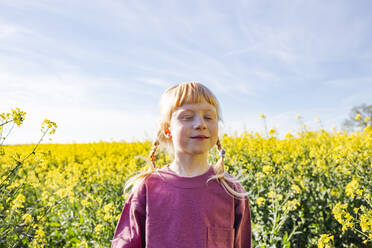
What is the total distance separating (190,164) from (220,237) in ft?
1.13

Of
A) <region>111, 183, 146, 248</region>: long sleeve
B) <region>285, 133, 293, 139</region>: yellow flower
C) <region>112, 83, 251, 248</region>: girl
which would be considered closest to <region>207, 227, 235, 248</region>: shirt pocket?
<region>112, 83, 251, 248</region>: girl

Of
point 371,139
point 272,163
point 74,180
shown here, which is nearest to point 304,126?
point 272,163

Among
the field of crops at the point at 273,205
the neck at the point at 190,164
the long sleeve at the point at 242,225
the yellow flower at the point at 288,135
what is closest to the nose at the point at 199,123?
the neck at the point at 190,164

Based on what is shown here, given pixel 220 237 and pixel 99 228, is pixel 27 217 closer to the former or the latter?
pixel 99 228

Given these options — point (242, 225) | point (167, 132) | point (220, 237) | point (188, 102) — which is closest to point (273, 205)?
point (242, 225)

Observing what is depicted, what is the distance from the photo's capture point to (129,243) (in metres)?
1.41

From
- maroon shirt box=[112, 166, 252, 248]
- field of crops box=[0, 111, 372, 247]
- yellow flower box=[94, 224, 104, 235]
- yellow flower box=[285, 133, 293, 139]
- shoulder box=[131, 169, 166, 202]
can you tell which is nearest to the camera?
maroon shirt box=[112, 166, 252, 248]

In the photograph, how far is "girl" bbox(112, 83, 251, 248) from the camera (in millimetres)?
1383

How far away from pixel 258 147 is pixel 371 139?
1.81 meters

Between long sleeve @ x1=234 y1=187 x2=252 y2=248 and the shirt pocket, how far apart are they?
0.20 feet

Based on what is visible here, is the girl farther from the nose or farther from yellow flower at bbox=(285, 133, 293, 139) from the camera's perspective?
yellow flower at bbox=(285, 133, 293, 139)

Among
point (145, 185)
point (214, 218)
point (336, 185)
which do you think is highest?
point (336, 185)

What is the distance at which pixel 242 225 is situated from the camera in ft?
5.04

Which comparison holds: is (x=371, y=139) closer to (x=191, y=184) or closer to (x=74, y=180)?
(x=191, y=184)
